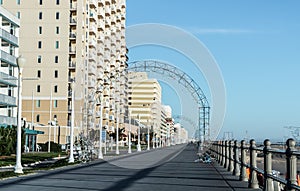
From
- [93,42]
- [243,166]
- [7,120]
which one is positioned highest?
[93,42]

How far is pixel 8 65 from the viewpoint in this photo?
222 ft

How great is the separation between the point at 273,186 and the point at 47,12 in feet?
262

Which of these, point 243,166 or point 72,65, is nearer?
point 243,166

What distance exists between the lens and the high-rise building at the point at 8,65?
64062 millimetres

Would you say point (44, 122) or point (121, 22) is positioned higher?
point (121, 22)

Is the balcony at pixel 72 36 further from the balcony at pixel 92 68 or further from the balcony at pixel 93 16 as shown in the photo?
the balcony at pixel 92 68

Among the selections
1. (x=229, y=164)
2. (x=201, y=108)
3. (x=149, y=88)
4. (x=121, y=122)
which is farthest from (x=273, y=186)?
(x=149, y=88)

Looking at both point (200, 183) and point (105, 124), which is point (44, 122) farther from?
point (200, 183)

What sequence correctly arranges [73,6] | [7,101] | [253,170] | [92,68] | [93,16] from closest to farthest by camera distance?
[253,170] → [7,101] → [73,6] → [93,16] → [92,68]

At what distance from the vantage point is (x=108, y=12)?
112 m

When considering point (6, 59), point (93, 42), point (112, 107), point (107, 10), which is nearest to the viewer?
point (6, 59)

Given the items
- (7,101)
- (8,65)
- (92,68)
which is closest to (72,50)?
(92,68)

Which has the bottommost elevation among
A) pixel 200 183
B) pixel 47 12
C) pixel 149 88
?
pixel 200 183

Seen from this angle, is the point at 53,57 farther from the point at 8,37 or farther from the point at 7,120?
the point at 7,120
